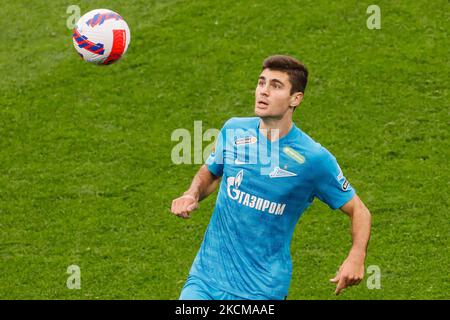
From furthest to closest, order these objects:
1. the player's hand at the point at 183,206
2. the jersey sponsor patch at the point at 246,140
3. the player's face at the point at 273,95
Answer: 1. the jersey sponsor patch at the point at 246,140
2. the player's face at the point at 273,95
3. the player's hand at the point at 183,206

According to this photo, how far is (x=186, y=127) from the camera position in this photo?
1673 centimetres

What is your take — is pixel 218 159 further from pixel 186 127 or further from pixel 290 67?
pixel 186 127

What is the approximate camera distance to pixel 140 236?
14633mm

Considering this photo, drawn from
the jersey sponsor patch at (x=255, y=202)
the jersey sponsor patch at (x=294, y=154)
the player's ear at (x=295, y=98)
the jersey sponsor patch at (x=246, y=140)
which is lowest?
the jersey sponsor patch at (x=255, y=202)

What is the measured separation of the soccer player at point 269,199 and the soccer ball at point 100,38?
340 centimetres

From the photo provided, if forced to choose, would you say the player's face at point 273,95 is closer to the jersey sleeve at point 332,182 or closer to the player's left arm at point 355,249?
the jersey sleeve at point 332,182

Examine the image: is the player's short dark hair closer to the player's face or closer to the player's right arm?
the player's face

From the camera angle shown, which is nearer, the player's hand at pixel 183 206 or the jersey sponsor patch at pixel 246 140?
the player's hand at pixel 183 206

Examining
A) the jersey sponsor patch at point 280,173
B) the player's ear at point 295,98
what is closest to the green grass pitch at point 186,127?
the jersey sponsor patch at point 280,173

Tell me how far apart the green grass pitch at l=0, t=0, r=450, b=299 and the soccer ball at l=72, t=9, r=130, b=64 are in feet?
10.8

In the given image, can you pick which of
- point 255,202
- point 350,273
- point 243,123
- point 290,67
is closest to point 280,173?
point 255,202

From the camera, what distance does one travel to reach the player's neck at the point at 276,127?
9359mm

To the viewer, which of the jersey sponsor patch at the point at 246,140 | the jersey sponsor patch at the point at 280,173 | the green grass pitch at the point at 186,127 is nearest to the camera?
the jersey sponsor patch at the point at 280,173

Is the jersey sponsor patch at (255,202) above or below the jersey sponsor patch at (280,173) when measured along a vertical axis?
below
